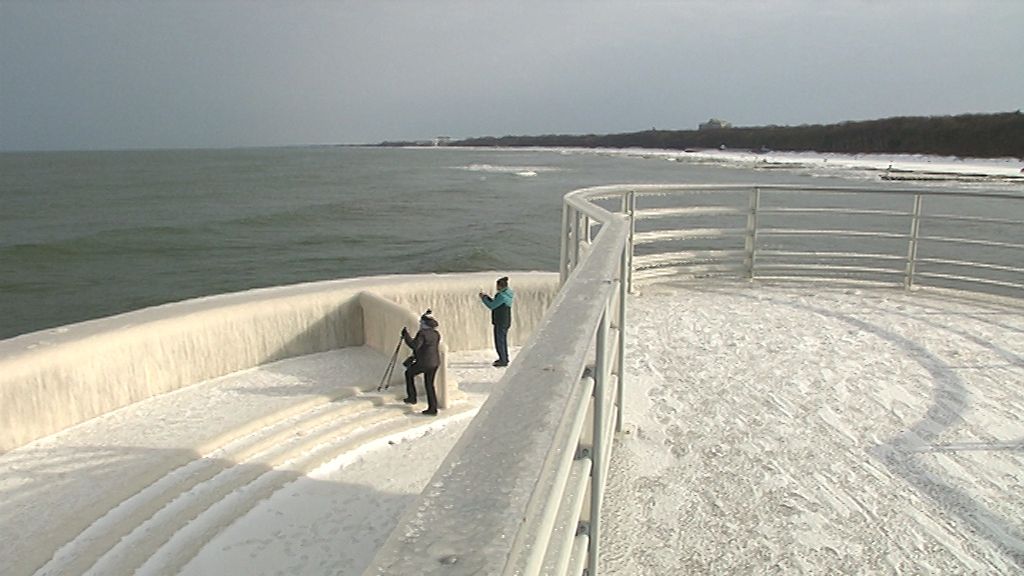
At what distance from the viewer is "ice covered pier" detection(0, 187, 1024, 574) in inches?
58.5

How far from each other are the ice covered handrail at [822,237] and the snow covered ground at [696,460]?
1.98 ft

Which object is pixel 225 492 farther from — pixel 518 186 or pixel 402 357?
pixel 518 186

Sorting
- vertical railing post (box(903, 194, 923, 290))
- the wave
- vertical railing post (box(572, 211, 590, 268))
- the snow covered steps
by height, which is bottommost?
the wave

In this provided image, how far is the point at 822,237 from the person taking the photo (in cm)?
2548

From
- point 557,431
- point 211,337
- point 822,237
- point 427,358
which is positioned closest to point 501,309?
point 427,358

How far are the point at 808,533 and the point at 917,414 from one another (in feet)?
5.47

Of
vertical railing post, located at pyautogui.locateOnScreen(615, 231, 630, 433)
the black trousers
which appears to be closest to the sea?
the black trousers

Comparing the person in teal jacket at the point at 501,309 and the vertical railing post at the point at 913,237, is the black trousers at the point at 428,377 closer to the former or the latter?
the person in teal jacket at the point at 501,309

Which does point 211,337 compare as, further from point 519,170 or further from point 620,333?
point 519,170

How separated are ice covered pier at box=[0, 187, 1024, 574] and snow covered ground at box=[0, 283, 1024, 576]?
0.02m

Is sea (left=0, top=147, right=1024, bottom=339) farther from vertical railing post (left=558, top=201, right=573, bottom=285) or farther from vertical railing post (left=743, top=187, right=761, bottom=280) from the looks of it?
vertical railing post (left=558, top=201, right=573, bottom=285)

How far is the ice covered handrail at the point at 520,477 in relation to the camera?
810 mm

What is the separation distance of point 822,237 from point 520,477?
2718 centimetres

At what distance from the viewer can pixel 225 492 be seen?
509cm
